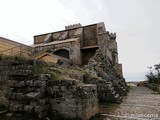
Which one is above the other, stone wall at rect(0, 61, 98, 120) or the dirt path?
stone wall at rect(0, 61, 98, 120)

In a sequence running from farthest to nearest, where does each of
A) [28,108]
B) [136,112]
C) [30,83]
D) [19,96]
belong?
[136,112] < [30,83] < [19,96] < [28,108]

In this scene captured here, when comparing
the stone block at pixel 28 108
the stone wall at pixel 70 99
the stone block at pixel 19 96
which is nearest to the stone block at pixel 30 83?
the stone block at pixel 19 96

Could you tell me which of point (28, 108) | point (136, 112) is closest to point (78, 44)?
point (136, 112)

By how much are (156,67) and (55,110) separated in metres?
36.4

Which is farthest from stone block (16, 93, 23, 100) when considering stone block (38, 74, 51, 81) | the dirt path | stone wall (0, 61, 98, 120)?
the dirt path

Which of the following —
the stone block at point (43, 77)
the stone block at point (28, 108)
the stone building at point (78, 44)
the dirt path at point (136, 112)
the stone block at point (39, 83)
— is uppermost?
the stone building at point (78, 44)

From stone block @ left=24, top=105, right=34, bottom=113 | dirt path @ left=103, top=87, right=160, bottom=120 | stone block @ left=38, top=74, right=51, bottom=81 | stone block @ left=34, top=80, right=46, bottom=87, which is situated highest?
stone block @ left=38, top=74, right=51, bottom=81

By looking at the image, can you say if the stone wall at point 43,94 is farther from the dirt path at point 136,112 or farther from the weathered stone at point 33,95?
the dirt path at point 136,112

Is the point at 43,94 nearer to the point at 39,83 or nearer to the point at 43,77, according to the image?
the point at 39,83

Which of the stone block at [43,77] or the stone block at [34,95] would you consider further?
the stone block at [43,77]

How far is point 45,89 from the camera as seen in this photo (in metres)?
6.78

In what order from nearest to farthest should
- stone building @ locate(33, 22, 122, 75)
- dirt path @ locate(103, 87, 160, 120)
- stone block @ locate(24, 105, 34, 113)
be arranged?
stone block @ locate(24, 105, 34, 113), dirt path @ locate(103, 87, 160, 120), stone building @ locate(33, 22, 122, 75)

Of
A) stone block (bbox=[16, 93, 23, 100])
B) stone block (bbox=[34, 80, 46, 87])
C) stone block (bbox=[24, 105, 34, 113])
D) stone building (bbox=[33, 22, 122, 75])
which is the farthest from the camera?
stone building (bbox=[33, 22, 122, 75])

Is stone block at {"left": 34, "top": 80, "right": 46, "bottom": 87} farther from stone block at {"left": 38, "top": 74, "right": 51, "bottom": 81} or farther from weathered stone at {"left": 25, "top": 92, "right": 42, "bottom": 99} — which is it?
weathered stone at {"left": 25, "top": 92, "right": 42, "bottom": 99}
